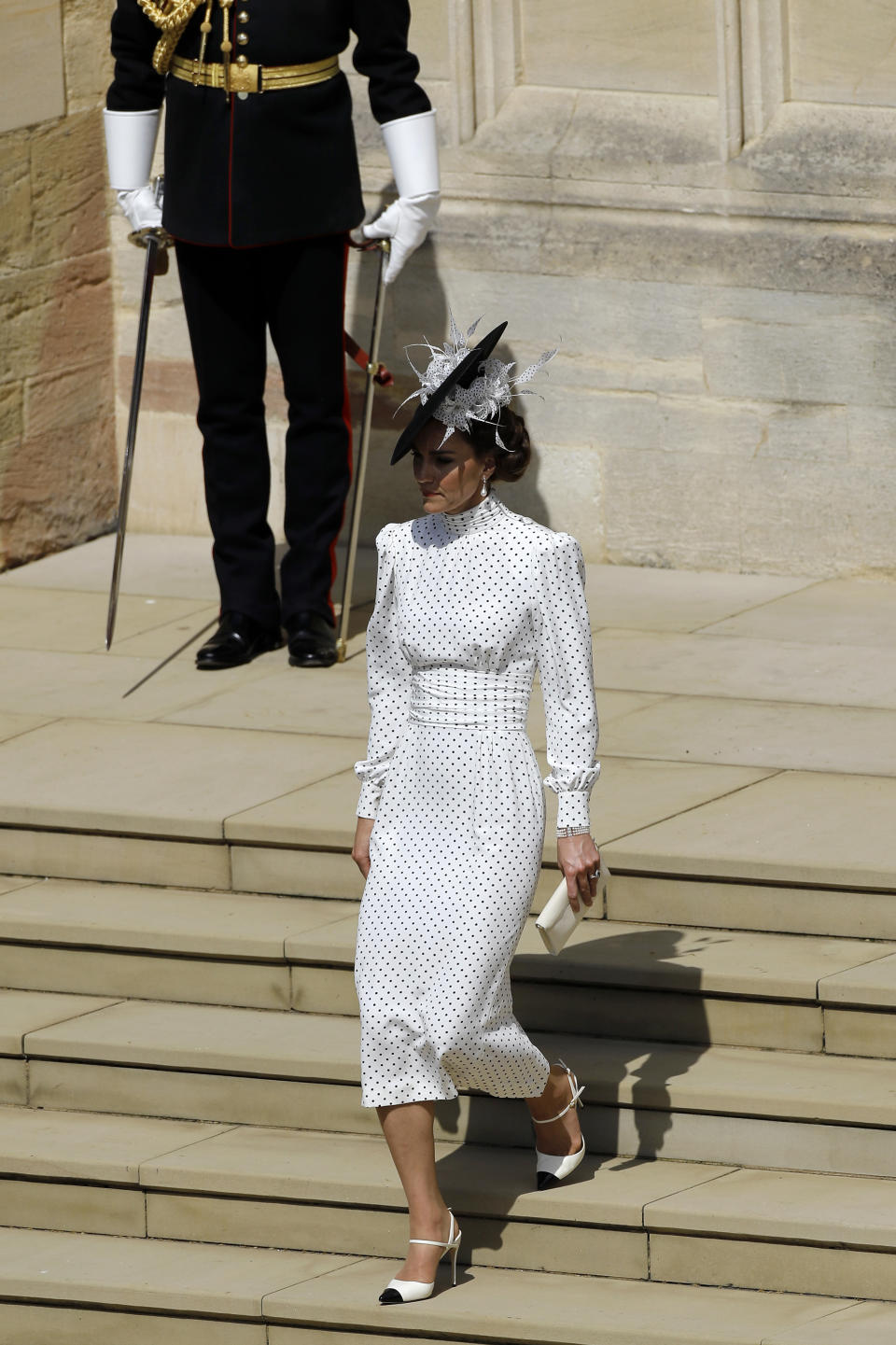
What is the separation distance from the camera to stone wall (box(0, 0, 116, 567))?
27.8ft

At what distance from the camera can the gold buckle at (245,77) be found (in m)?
7.07

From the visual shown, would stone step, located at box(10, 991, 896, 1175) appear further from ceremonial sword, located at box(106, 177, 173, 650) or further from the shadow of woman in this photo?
ceremonial sword, located at box(106, 177, 173, 650)

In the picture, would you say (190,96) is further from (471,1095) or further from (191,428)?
(471,1095)

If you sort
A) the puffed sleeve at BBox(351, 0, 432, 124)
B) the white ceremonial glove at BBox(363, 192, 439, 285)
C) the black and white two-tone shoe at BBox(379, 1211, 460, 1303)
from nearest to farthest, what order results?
the black and white two-tone shoe at BBox(379, 1211, 460, 1303)
the puffed sleeve at BBox(351, 0, 432, 124)
the white ceremonial glove at BBox(363, 192, 439, 285)

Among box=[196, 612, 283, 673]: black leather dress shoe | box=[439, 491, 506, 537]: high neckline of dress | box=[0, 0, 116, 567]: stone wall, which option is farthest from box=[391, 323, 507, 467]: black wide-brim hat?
box=[0, 0, 116, 567]: stone wall

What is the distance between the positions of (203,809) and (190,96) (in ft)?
6.92

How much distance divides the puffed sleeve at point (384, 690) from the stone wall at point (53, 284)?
154 inches

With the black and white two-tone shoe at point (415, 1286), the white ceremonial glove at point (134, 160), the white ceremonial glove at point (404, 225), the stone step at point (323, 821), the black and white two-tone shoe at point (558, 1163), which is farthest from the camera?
the white ceremonial glove at point (134, 160)

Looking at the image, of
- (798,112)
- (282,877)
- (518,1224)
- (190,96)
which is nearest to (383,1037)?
(518,1224)

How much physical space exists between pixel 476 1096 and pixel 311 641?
235 cm

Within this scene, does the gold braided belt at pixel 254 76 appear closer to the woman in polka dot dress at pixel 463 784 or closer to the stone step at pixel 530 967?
the stone step at pixel 530 967

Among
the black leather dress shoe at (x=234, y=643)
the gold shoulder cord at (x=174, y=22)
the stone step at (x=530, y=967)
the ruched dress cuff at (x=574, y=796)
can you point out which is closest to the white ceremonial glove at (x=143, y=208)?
the gold shoulder cord at (x=174, y=22)

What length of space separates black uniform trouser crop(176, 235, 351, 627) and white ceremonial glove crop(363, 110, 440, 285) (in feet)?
0.50

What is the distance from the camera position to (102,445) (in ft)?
29.7
